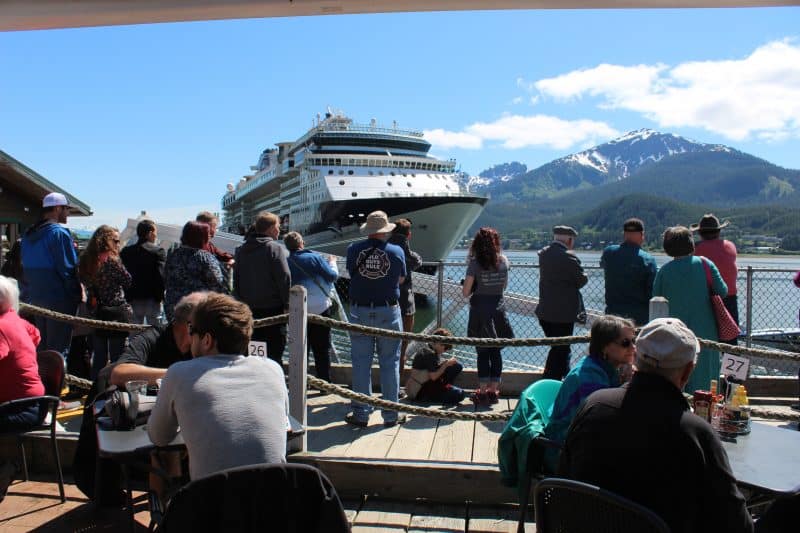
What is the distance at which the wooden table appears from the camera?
92.2 inches

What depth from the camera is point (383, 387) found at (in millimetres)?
5121

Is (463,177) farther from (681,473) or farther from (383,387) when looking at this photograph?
(681,473)

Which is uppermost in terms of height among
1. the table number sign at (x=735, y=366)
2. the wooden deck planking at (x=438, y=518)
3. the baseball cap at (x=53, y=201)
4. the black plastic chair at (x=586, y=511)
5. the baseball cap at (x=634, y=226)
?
the baseball cap at (x=53, y=201)

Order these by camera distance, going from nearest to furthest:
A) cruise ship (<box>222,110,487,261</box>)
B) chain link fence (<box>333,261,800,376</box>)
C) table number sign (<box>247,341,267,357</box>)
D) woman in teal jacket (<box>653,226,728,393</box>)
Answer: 1. table number sign (<box>247,341,267,357</box>)
2. woman in teal jacket (<box>653,226,728,393</box>)
3. chain link fence (<box>333,261,800,376</box>)
4. cruise ship (<box>222,110,487,261</box>)

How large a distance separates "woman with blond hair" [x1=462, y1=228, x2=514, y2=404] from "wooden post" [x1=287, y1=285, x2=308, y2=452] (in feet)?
6.55

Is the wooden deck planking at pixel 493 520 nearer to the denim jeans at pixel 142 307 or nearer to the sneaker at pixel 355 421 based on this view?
the sneaker at pixel 355 421

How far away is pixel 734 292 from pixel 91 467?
542 centimetres

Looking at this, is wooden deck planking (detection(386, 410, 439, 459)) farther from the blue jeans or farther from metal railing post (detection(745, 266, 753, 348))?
metal railing post (detection(745, 266, 753, 348))

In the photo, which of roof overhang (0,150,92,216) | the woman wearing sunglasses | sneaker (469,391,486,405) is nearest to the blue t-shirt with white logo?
sneaker (469,391,486,405)

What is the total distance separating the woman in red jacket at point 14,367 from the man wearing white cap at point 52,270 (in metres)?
1.92

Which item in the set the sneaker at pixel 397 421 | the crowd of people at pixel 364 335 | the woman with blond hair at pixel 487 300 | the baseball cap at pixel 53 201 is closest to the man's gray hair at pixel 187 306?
the crowd of people at pixel 364 335

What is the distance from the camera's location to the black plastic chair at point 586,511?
179cm

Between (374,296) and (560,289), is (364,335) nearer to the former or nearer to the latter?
(374,296)

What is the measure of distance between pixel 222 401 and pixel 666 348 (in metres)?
1.63
